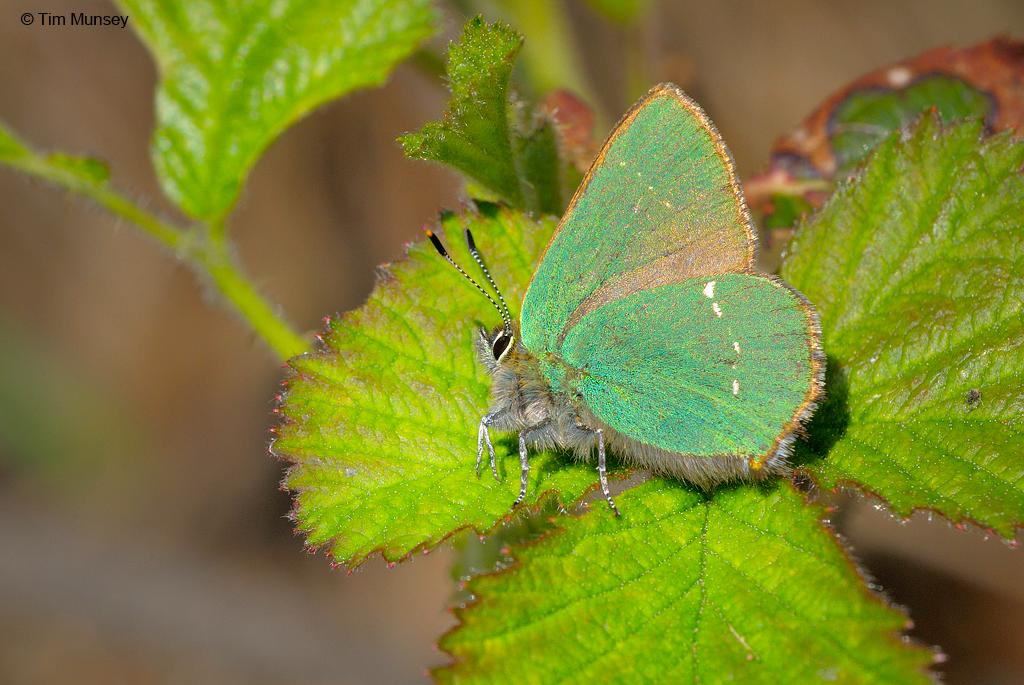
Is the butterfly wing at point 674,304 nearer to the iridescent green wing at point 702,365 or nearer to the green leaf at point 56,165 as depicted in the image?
the iridescent green wing at point 702,365

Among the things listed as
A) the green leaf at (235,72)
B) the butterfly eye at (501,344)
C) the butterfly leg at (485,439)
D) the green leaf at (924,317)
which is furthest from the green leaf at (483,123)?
the green leaf at (235,72)

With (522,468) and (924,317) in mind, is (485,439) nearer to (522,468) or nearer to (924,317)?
(522,468)

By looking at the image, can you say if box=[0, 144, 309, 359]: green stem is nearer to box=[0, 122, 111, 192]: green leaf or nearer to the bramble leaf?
box=[0, 122, 111, 192]: green leaf

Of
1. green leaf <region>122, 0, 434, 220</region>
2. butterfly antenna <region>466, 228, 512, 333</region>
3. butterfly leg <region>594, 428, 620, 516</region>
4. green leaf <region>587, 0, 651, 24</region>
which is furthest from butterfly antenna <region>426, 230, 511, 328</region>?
green leaf <region>587, 0, 651, 24</region>

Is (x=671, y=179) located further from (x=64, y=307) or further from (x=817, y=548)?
(x=64, y=307)

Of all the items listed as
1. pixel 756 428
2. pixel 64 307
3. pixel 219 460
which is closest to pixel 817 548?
pixel 756 428

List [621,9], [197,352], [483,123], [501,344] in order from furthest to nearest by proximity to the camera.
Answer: [197,352] → [621,9] → [501,344] → [483,123]

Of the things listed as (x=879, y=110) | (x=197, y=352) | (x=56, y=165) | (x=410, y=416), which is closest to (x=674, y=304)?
(x=410, y=416)
